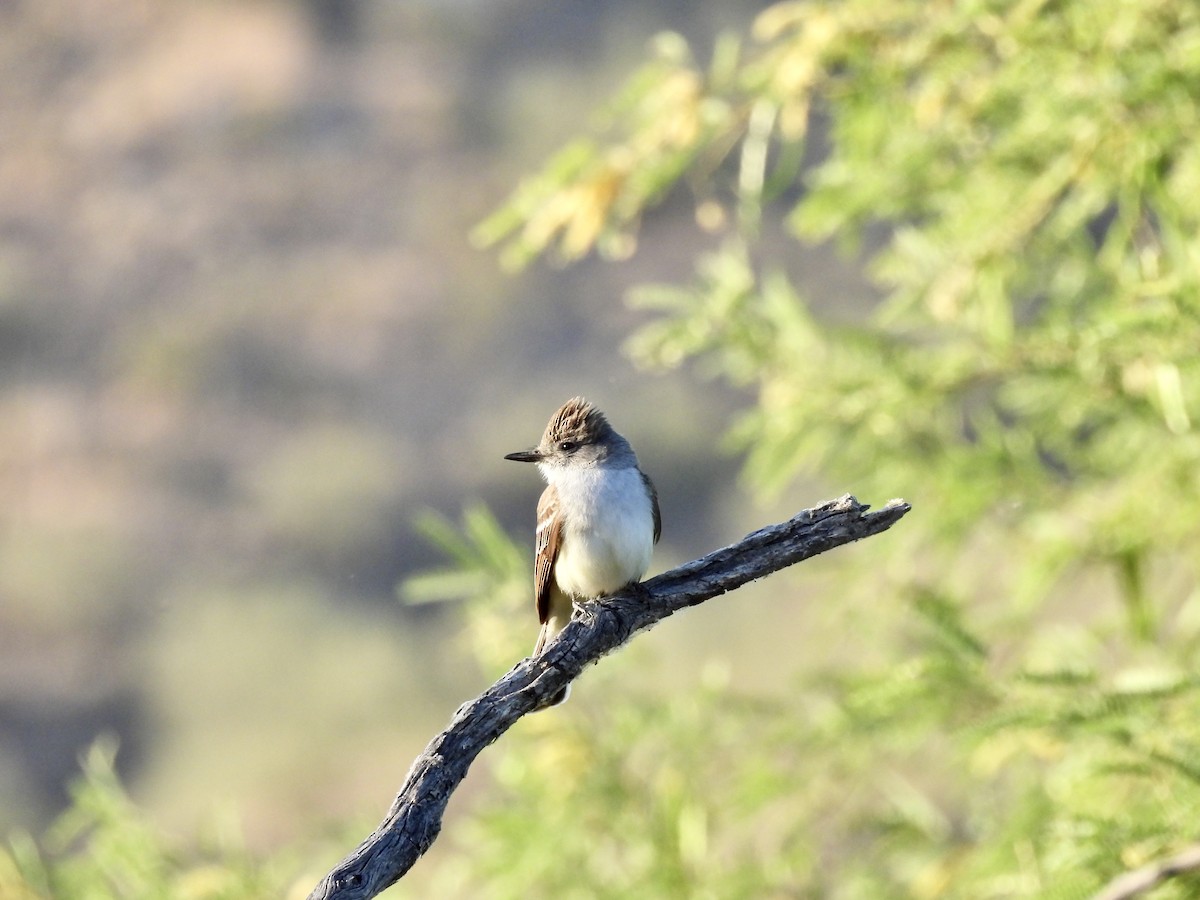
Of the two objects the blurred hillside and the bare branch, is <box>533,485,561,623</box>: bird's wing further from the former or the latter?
the blurred hillside

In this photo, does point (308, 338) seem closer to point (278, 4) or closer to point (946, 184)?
point (278, 4)

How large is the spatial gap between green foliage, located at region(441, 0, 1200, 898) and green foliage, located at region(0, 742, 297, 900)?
0.90 m

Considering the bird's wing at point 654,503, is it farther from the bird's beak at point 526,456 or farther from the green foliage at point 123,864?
the green foliage at point 123,864

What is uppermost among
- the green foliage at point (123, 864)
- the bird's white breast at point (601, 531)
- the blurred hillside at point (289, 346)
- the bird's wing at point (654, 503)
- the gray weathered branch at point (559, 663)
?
the blurred hillside at point (289, 346)

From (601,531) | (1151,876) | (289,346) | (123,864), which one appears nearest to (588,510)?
(601,531)

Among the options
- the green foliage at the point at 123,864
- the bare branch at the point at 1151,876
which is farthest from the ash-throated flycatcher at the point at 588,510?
the green foliage at the point at 123,864

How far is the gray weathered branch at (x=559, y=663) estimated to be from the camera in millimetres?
1839

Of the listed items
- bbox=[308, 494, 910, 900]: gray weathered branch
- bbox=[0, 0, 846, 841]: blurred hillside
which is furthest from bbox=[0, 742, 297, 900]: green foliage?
bbox=[0, 0, 846, 841]: blurred hillside

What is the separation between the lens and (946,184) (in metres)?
4.64

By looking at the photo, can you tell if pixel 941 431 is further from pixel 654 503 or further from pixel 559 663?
pixel 559 663

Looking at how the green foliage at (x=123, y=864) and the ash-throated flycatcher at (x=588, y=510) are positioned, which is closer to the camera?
the ash-throated flycatcher at (x=588, y=510)

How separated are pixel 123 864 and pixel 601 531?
279 centimetres

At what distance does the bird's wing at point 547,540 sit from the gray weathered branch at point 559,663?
0.80 m

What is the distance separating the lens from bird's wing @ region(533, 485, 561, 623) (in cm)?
379
